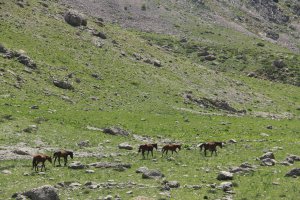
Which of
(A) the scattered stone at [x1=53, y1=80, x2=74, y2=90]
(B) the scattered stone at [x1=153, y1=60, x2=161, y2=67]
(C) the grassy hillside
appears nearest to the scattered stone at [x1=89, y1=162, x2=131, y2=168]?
(C) the grassy hillside

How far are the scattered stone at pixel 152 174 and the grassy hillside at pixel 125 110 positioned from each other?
0.50 meters

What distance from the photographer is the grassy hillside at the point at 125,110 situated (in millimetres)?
27812

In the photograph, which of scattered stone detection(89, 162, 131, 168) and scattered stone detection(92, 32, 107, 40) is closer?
scattered stone detection(89, 162, 131, 168)

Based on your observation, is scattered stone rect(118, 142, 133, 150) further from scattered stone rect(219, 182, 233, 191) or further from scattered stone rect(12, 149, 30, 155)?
scattered stone rect(219, 182, 233, 191)

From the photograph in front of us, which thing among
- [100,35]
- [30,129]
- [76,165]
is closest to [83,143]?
[30,129]

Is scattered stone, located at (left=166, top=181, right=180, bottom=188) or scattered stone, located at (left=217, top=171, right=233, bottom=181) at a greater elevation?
scattered stone, located at (left=217, top=171, right=233, bottom=181)

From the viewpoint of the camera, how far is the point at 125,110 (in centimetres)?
6034

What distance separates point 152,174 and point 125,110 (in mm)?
32525

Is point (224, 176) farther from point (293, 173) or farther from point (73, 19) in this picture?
point (73, 19)

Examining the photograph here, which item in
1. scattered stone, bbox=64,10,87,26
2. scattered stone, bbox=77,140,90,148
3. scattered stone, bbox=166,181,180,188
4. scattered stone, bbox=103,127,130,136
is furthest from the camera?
scattered stone, bbox=64,10,87,26

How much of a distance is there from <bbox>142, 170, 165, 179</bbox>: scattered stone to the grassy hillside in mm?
497

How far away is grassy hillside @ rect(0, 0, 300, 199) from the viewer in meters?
27.8

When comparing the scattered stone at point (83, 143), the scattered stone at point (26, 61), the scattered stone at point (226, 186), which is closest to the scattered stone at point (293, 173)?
the scattered stone at point (226, 186)

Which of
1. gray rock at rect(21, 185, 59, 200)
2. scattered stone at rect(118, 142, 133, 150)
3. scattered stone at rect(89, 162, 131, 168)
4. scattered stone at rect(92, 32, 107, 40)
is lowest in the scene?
gray rock at rect(21, 185, 59, 200)
